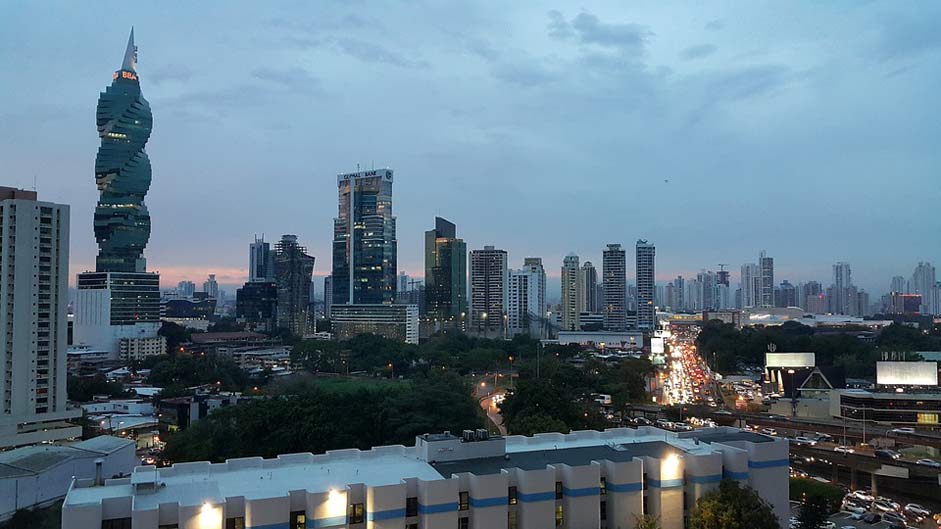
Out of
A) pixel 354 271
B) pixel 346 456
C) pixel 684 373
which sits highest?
pixel 354 271

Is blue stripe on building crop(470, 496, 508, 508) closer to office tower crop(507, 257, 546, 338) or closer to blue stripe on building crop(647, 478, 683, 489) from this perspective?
blue stripe on building crop(647, 478, 683, 489)

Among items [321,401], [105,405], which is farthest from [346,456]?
[105,405]

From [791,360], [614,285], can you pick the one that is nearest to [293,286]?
[614,285]

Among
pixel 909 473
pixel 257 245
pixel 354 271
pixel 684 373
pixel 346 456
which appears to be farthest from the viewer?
pixel 257 245

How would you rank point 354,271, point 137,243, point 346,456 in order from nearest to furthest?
point 346,456
point 137,243
point 354,271

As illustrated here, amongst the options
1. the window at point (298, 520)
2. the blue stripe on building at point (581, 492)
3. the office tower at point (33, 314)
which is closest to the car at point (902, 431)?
the blue stripe on building at point (581, 492)

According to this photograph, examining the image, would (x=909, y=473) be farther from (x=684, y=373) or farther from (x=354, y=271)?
(x=354, y=271)

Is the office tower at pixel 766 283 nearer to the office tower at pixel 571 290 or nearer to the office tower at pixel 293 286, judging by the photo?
the office tower at pixel 571 290
